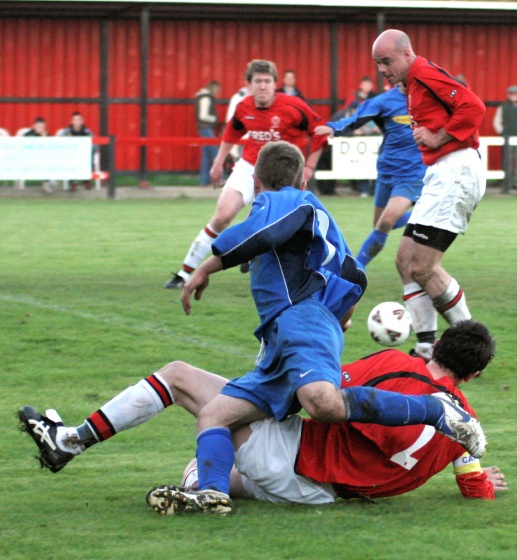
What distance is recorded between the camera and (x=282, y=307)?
4797 mm

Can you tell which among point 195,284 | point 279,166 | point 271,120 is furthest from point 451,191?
point 271,120

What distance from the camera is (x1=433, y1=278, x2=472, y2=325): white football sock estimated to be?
7531 mm

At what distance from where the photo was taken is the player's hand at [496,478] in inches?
194

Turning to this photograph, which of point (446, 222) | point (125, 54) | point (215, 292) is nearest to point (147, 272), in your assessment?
point (215, 292)

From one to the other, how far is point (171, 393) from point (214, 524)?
667 mm

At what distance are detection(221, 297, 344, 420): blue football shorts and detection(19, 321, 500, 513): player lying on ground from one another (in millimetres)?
110

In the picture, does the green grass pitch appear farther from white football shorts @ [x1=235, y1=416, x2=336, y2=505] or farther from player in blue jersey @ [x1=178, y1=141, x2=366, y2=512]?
player in blue jersey @ [x1=178, y1=141, x2=366, y2=512]

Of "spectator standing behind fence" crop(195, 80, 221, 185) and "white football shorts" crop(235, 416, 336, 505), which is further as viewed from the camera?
"spectator standing behind fence" crop(195, 80, 221, 185)

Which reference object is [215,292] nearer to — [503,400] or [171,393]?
[503,400]

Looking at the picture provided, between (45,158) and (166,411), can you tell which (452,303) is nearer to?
(166,411)

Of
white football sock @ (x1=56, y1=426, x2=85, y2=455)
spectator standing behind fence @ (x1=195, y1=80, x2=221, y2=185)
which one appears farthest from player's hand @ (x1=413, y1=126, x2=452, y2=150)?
spectator standing behind fence @ (x1=195, y1=80, x2=221, y2=185)

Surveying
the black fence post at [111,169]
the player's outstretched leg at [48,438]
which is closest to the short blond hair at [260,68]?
the player's outstretched leg at [48,438]

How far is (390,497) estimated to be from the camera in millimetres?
4895

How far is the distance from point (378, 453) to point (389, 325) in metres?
2.92
